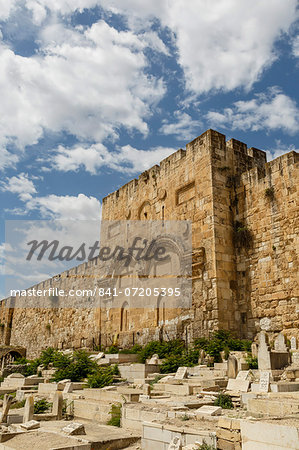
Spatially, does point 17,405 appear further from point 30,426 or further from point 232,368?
point 232,368

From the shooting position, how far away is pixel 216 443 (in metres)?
4.02

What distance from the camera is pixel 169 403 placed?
19.6 feet

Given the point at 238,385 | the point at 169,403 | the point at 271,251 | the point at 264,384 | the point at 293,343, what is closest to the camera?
the point at 169,403

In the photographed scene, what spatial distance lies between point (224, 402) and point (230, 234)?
691cm

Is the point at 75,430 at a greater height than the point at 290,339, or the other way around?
the point at 290,339

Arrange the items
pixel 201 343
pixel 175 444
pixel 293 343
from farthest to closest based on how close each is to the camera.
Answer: pixel 201 343, pixel 293 343, pixel 175 444

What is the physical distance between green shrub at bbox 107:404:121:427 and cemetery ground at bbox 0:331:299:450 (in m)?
0.02

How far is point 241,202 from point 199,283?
2.77 meters

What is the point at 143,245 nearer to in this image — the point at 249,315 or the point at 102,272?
the point at 102,272

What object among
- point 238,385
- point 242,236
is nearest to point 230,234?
point 242,236

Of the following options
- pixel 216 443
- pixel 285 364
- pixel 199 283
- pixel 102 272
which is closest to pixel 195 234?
pixel 199 283

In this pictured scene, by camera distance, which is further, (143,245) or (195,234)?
(143,245)

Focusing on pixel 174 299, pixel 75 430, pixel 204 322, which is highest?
pixel 174 299

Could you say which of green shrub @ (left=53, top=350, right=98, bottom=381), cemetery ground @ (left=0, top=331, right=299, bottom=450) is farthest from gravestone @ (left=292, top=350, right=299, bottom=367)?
green shrub @ (left=53, top=350, right=98, bottom=381)
